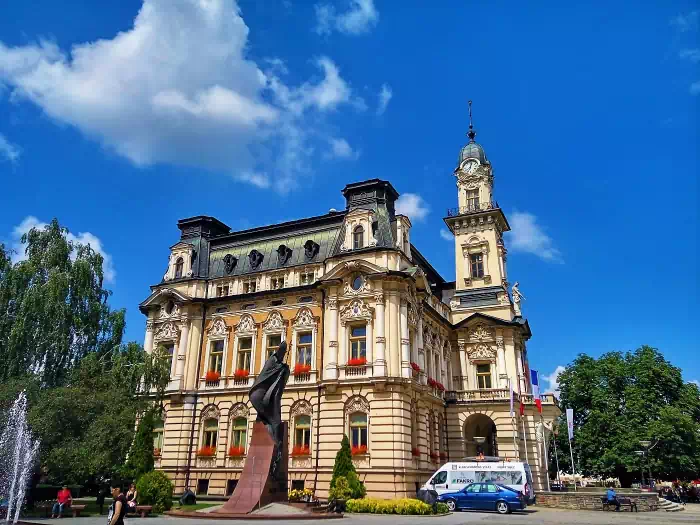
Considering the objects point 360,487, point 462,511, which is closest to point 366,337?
point 360,487

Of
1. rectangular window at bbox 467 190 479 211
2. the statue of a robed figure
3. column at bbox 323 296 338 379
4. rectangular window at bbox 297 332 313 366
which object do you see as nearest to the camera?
the statue of a robed figure

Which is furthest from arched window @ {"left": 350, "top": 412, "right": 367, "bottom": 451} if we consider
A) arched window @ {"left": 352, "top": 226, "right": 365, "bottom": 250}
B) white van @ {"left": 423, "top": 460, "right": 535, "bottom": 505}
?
arched window @ {"left": 352, "top": 226, "right": 365, "bottom": 250}

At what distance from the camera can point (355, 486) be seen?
1204 inches

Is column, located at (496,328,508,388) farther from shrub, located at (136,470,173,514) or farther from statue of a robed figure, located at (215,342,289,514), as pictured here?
shrub, located at (136,470,173,514)

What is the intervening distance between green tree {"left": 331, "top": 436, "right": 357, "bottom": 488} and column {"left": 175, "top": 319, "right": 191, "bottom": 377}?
12.1 m

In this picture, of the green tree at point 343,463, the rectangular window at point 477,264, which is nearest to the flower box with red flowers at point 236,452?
the green tree at point 343,463

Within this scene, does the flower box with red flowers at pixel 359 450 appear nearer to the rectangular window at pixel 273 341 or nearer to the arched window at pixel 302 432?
the arched window at pixel 302 432

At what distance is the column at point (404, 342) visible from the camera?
34.7m

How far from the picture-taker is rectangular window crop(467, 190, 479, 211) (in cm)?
5111

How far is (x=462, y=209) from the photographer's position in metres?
51.4

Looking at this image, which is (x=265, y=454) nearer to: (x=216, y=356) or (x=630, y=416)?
(x=216, y=356)

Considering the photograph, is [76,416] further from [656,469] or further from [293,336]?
[656,469]

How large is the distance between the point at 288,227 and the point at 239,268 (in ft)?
16.2

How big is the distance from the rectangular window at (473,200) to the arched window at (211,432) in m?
28.5
